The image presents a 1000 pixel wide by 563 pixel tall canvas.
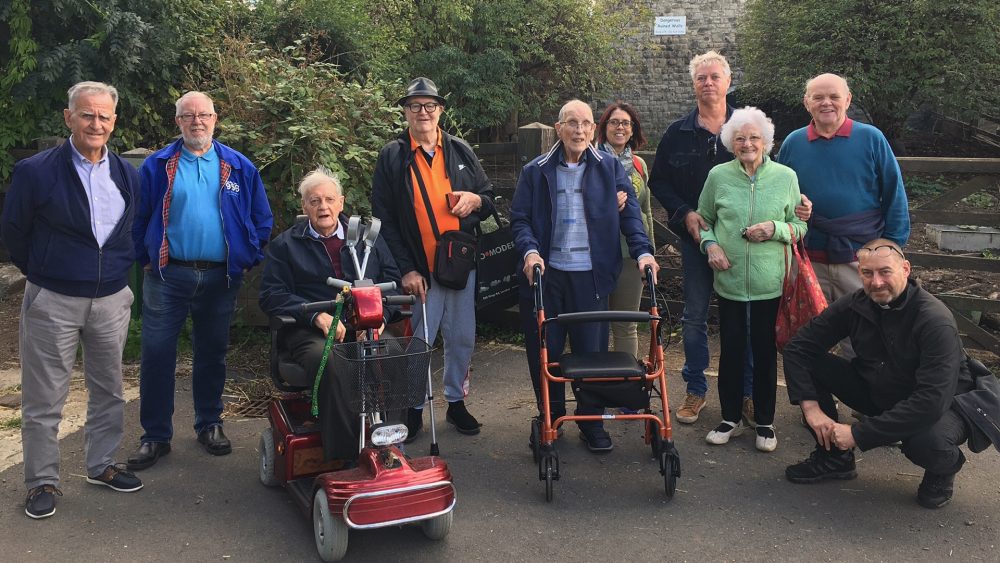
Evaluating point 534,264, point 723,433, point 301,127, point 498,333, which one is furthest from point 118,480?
point 498,333

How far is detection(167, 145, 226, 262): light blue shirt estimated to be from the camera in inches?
184

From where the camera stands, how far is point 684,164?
538 centimetres

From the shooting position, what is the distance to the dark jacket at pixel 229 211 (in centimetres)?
468

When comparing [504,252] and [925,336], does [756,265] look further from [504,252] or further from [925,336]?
[504,252]

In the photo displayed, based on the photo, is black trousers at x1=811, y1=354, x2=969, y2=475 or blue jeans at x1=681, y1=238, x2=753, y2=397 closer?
black trousers at x1=811, y1=354, x2=969, y2=475

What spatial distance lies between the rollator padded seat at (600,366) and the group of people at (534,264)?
35 centimetres

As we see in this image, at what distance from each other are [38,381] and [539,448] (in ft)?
7.95

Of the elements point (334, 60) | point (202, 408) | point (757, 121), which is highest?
point (334, 60)

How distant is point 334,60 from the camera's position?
42.6 ft

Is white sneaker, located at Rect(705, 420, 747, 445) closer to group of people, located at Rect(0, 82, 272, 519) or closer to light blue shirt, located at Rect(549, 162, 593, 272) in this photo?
light blue shirt, located at Rect(549, 162, 593, 272)

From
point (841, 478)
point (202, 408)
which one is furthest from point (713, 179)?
point (202, 408)

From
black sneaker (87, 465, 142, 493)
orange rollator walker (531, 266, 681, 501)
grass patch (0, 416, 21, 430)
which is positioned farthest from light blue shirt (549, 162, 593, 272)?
grass patch (0, 416, 21, 430)

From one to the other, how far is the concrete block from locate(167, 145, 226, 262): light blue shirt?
892cm

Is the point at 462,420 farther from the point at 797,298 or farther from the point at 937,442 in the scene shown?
the point at 937,442
